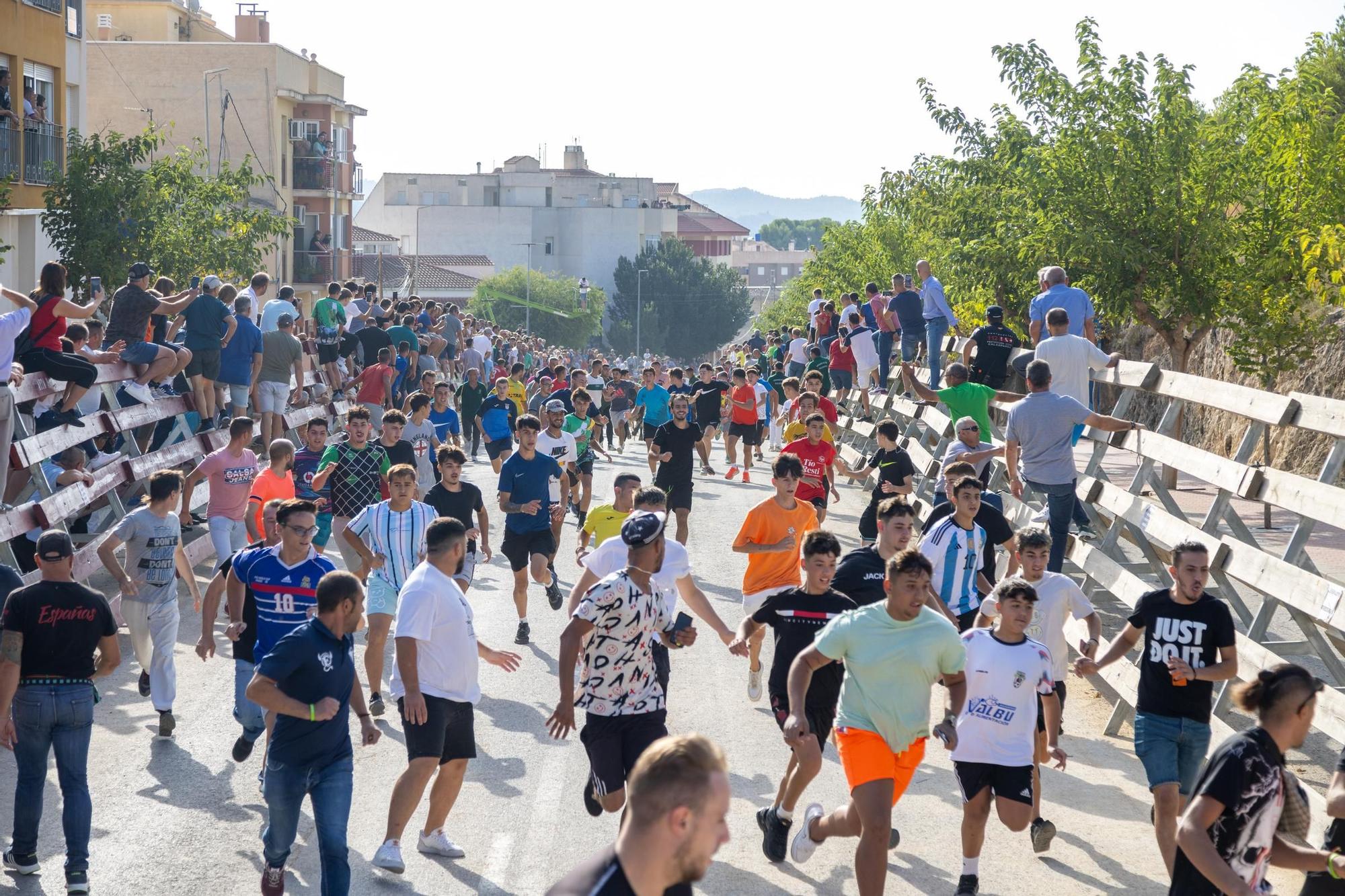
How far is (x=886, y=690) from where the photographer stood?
727 cm

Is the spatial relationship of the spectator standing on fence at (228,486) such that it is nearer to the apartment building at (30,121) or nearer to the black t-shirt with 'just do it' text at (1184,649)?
the black t-shirt with 'just do it' text at (1184,649)

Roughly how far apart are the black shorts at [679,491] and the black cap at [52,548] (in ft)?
29.8

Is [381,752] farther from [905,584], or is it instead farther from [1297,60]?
[1297,60]

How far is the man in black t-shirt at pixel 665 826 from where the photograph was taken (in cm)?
367

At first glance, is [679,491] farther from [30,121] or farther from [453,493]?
[30,121]

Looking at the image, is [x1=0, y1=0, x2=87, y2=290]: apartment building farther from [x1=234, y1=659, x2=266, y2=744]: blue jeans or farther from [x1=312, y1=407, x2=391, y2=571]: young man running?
[x1=234, y1=659, x2=266, y2=744]: blue jeans

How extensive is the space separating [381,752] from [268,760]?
3.21 meters

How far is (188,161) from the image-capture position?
102ft

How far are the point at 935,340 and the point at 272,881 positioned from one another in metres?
17.0

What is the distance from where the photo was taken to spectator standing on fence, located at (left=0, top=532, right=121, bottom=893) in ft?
25.1

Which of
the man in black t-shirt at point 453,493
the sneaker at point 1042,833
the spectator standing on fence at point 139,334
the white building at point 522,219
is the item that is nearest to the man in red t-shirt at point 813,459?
the man in black t-shirt at point 453,493

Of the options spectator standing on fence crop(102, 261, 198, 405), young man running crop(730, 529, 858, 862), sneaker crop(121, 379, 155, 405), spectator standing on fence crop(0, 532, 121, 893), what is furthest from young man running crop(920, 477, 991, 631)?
sneaker crop(121, 379, 155, 405)

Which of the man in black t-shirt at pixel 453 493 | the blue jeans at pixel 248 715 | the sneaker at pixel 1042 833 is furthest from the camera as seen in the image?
the man in black t-shirt at pixel 453 493

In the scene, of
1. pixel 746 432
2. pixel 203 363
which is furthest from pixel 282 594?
pixel 746 432
